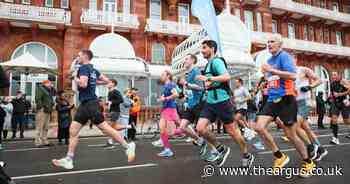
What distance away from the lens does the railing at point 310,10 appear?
95.0ft

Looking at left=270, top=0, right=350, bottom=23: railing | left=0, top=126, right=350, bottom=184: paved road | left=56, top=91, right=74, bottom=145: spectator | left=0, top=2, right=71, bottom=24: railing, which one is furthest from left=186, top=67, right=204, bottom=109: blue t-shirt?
left=270, top=0, right=350, bottom=23: railing

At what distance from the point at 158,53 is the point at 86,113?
64.4 ft

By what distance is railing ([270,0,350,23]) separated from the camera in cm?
2895

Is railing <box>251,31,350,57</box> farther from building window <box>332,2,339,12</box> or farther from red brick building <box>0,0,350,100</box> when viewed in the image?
building window <box>332,2,339,12</box>

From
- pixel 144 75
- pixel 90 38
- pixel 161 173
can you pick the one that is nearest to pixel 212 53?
pixel 161 173

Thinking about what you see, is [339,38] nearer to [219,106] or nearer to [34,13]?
[34,13]

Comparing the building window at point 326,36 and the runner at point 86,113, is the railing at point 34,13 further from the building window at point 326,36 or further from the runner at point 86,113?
the building window at point 326,36

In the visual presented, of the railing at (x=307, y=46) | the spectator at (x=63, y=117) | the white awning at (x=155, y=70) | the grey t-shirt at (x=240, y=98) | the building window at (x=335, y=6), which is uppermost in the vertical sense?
the building window at (x=335, y=6)

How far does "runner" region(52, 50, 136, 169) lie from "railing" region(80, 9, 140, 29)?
16870 millimetres

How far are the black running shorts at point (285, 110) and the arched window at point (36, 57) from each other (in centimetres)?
1844

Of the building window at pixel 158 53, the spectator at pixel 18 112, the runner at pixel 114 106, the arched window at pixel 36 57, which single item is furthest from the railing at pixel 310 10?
the spectator at pixel 18 112

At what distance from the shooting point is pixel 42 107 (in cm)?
891

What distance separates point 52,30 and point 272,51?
19.9 metres

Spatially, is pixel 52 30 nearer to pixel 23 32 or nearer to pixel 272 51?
pixel 23 32
